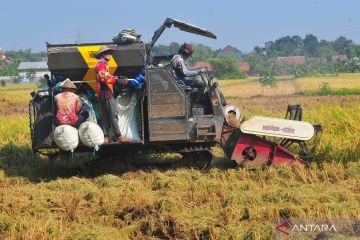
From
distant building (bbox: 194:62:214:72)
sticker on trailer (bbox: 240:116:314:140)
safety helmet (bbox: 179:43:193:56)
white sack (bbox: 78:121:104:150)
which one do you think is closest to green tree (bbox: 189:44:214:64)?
distant building (bbox: 194:62:214:72)

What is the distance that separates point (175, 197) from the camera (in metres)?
7.21

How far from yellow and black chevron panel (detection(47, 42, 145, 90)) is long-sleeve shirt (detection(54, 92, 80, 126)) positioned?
0.45 meters

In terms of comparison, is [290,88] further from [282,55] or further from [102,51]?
[282,55]

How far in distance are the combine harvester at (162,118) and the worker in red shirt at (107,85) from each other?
181 millimetres

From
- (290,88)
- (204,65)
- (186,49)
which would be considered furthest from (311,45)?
(186,49)

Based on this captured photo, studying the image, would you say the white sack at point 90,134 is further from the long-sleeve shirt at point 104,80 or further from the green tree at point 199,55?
the green tree at point 199,55

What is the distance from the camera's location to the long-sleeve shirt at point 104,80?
27.3 feet

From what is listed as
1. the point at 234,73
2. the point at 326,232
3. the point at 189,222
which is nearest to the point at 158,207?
the point at 189,222

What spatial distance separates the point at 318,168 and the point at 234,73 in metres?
74.6

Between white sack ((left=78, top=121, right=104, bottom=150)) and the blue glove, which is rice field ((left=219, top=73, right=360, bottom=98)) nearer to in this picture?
the blue glove

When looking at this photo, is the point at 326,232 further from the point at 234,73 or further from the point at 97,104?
the point at 234,73

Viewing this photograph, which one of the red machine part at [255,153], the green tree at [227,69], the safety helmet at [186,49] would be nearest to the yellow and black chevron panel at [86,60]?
the safety helmet at [186,49]

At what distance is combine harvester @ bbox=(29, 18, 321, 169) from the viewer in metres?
8.63

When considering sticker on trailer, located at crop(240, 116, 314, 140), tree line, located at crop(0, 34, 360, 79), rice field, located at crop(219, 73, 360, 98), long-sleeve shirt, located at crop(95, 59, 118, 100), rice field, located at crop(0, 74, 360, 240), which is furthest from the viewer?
tree line, located at crop(0, 34, 360, 79)
